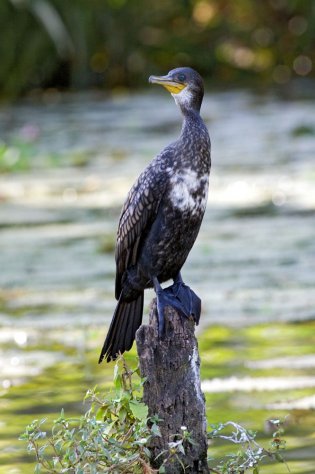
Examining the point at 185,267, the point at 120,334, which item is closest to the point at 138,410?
the point at 120,334

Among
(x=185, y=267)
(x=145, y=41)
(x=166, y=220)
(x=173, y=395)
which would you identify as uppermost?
(x=145, y=41)

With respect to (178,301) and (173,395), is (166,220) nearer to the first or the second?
(178,301)

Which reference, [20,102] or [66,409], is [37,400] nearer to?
[66,409]

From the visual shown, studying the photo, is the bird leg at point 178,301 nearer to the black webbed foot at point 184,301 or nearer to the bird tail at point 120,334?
the black webbed foot at point 184,301

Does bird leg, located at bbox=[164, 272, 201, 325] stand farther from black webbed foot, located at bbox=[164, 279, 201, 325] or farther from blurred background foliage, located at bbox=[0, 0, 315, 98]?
blurred background foliage, located at bbox=[0, 0, 315, 98]

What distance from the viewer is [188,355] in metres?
4.35

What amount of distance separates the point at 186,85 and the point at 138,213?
46 centimetres

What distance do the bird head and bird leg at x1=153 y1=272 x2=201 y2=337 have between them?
595mm

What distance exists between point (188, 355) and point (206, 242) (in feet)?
15.3

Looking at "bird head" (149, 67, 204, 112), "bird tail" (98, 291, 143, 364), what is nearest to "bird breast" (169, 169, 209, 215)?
"bird head" (149, 67, 204, 112)

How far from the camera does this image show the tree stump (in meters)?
4.27

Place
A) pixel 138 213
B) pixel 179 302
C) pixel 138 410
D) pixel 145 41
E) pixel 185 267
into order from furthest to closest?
pixel 145 41 → pixel 185 267 → pixel 138 213 → pixel 179 302 → pixel 138 410

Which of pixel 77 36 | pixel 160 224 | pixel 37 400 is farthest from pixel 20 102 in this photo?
pixel 160 224

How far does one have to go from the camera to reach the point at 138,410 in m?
4.16
